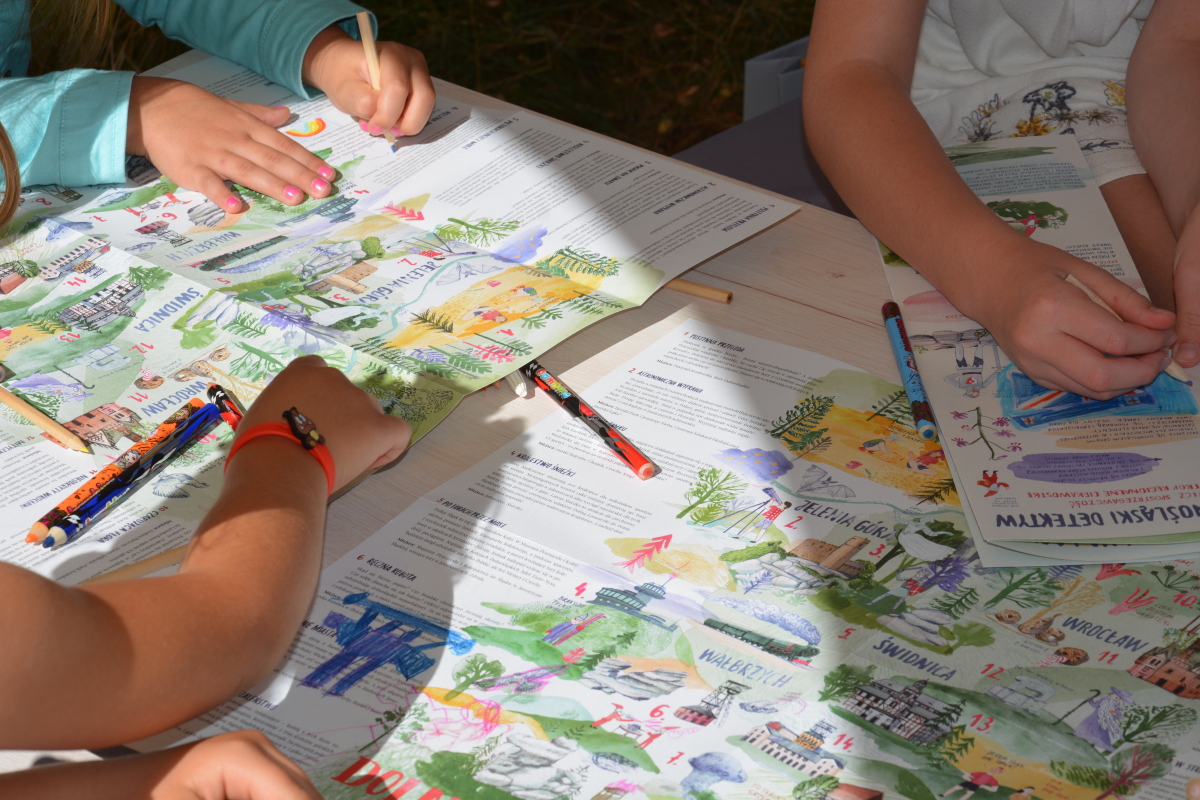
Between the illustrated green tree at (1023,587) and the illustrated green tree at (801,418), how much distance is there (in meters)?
0.16

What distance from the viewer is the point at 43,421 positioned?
0.69 metres

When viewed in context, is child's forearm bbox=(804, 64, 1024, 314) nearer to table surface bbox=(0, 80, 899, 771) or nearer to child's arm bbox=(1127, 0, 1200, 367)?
table surface bbox=(0, 80, 899, 771)

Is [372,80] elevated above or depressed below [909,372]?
above

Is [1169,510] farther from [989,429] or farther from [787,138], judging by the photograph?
[787,138]

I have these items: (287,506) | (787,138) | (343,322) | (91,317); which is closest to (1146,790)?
(287,506)

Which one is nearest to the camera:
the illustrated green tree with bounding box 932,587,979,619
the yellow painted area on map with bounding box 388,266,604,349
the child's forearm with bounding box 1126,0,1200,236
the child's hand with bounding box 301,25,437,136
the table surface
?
the illustrated green tree with bounding box 932,587,979,619

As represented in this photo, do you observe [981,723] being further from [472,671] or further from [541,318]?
[541,318]

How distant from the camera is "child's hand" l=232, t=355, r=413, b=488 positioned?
649 millimetres

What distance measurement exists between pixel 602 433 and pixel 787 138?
77 cm

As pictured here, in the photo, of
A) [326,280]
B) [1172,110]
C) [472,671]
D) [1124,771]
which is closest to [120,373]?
[326,280]

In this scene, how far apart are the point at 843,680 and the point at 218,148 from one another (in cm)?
76

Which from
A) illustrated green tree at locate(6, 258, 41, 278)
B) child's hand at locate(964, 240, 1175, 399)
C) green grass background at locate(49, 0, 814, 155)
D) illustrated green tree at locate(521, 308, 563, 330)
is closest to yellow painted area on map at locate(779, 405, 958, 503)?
child's hand at locate(964, 240, 1175, 399)

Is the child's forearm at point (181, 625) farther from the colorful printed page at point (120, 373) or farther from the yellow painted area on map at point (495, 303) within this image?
the yellow painted area on map at point (495, 303)

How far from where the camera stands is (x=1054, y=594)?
0.59 meters
